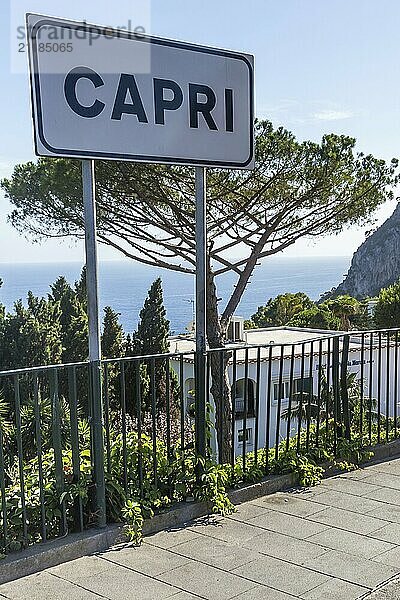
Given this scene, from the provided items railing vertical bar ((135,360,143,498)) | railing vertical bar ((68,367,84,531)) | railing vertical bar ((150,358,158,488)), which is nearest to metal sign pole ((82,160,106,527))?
railing vertical bar ((68,367,84,531))

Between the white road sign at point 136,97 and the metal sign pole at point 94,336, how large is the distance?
181mm

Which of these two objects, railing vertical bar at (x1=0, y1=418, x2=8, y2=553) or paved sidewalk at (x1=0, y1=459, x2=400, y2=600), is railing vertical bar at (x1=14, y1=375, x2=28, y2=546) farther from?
paved sidewalk at (x1=0, y1=459, x2=400, y2=600)

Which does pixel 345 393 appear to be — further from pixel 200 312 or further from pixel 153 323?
pixel 153 323

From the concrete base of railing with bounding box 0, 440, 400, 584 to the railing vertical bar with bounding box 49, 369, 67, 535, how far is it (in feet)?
0.36

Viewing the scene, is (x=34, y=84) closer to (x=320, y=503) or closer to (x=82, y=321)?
(x=320, y=503)

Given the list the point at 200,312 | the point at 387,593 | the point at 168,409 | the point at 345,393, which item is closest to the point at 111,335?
the point at 345,393

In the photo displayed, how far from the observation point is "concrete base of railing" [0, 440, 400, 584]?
2926 millimetres

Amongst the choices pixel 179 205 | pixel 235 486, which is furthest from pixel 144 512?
pixel 179 205

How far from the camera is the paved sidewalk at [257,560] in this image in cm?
277

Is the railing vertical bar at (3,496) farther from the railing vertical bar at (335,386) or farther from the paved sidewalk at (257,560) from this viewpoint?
the railing vertical bar at (335,386)

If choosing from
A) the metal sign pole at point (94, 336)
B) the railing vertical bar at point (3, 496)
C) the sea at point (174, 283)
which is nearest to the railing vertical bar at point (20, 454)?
the railing vertical bar at point (3, 496)

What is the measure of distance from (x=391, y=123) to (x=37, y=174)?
639cm

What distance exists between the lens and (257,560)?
3064 millimetres

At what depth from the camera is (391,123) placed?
39.7 feet
